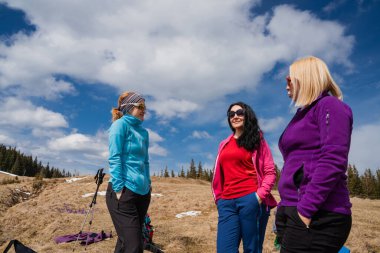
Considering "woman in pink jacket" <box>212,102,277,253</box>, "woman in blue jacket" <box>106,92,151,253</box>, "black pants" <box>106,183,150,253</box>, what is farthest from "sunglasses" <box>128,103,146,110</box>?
"woman in pink jacket" <box>212,102,277,253</box>

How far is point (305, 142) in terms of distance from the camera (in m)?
2.61

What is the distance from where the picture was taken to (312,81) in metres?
2.68

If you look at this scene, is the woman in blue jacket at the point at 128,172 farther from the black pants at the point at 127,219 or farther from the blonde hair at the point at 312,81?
the blonde hair at the point at 312,81

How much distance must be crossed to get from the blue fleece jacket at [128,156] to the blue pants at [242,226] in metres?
1.35

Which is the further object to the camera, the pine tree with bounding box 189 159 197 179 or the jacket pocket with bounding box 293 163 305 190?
the pine tree with bounding box 189 159 197 179

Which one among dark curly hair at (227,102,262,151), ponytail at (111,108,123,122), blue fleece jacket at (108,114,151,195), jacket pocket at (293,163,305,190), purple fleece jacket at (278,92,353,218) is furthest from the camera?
ponytail at (111,108,123,122)

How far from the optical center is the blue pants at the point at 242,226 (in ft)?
14.8

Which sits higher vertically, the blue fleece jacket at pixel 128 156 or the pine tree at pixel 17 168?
the pine tree at pixel 17 168

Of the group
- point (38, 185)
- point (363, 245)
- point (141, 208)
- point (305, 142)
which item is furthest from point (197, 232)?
point (38, 185)

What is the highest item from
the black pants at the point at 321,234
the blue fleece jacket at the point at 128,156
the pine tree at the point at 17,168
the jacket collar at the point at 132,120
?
the pine tree at the point at 17,168

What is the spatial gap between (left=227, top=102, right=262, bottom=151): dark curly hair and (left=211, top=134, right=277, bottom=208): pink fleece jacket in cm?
11

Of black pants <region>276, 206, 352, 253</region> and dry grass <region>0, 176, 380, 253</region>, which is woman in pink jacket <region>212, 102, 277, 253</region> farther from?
dry grass <region>0, 176, 380, 253</region>

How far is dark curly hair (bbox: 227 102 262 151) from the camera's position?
4965mm

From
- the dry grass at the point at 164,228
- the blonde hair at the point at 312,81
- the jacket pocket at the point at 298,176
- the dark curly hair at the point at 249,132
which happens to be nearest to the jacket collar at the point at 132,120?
the dark curly hair at the point at 249,132
